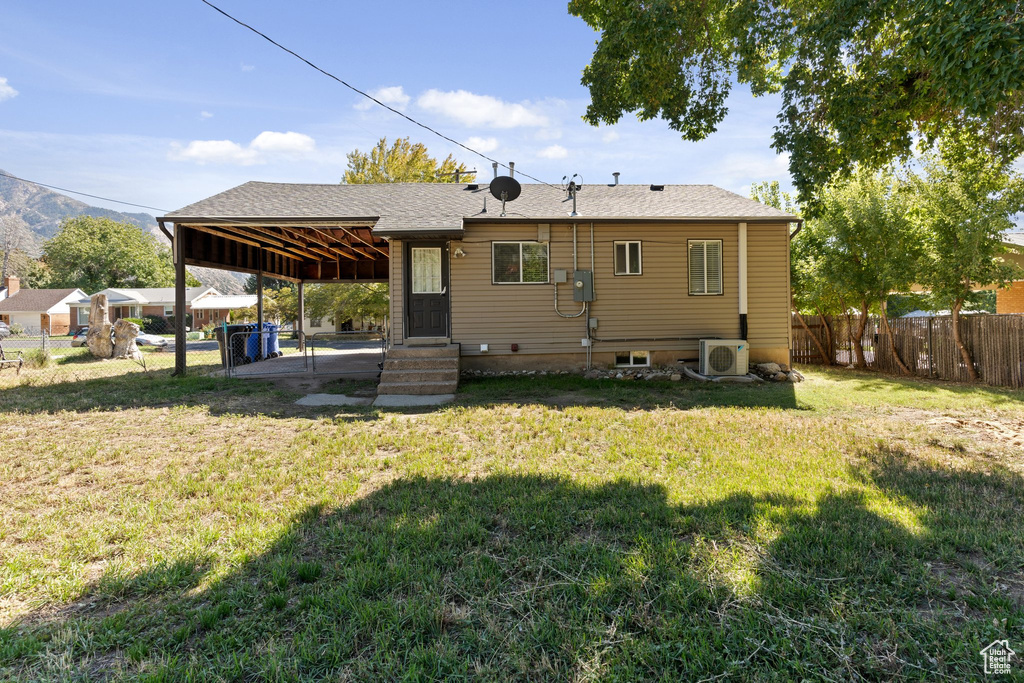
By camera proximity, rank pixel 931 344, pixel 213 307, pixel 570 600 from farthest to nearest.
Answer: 1. pixel 213 307
2. pixel 931 344
3. pixel 570 600

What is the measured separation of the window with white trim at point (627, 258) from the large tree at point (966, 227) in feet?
18.9

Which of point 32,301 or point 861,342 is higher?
point 32,301

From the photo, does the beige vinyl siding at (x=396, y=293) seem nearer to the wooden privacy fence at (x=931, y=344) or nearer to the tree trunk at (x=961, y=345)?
the tree trunk at (x=961, y=345)

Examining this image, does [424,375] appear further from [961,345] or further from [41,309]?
[41,309]

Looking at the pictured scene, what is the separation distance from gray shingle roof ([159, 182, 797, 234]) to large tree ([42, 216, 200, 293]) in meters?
53.1

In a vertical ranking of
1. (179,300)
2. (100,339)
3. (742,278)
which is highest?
(742,278)

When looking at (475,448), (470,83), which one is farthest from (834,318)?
(475,448)

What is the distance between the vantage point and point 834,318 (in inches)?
598

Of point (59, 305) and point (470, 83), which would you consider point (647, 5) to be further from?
point (59, 305)

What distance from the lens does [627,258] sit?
11102 millimetres

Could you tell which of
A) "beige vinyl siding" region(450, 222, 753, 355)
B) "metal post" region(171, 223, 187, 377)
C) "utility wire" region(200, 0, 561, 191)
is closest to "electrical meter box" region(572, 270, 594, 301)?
"beige vinyl siding" region(450, 222, 753, 355)

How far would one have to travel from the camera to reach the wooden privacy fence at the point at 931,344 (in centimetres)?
995

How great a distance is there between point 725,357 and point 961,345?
5.35 meters

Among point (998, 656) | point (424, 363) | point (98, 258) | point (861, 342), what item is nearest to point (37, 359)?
point (424, 363)
